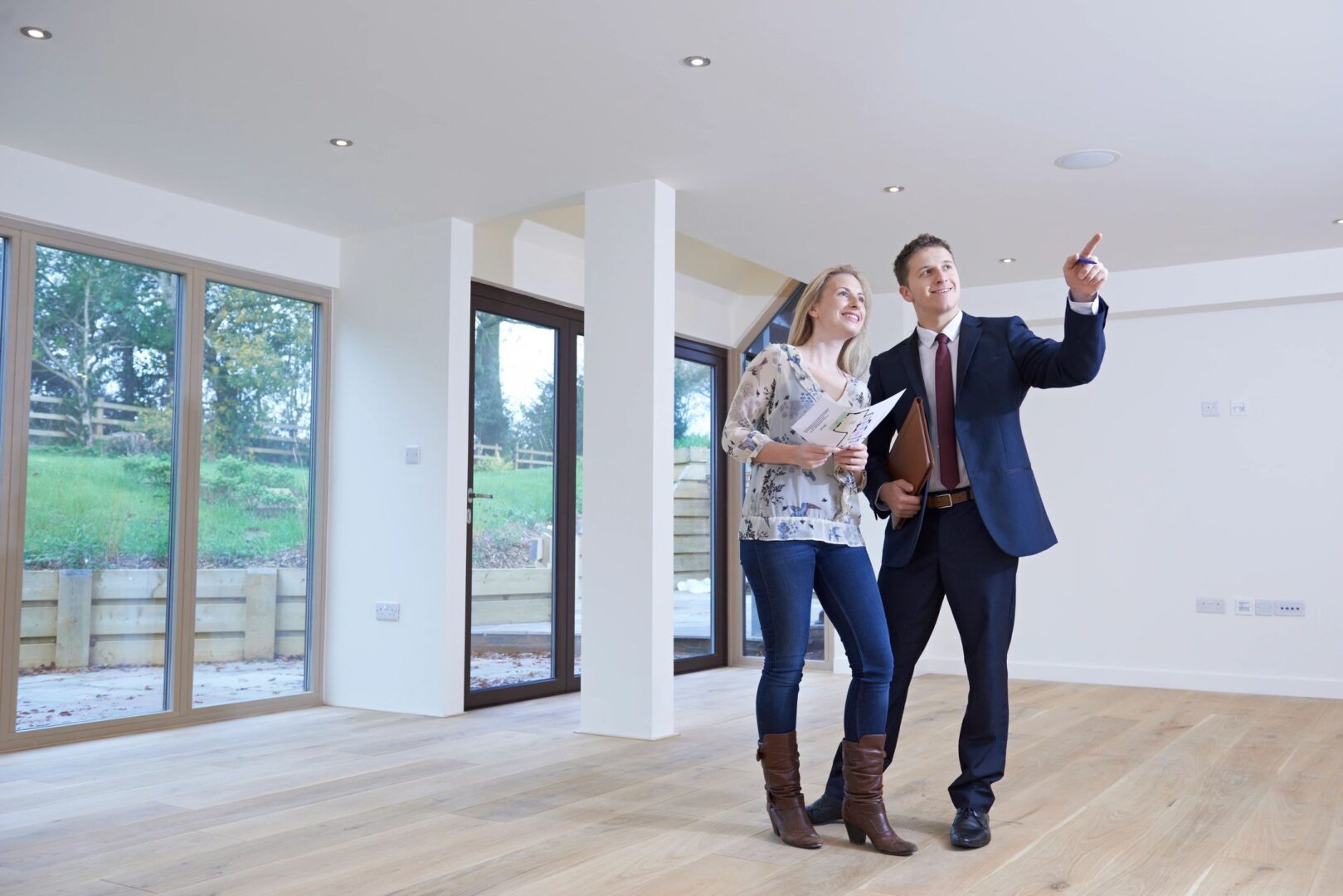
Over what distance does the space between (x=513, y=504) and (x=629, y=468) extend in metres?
1.32

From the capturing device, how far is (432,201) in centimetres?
502

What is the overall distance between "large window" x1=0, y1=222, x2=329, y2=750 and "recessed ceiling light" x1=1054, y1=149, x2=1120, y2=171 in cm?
354

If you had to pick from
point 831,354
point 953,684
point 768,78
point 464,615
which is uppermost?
point 768,78

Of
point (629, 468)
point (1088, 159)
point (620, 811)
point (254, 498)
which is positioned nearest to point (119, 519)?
point (254, 498)

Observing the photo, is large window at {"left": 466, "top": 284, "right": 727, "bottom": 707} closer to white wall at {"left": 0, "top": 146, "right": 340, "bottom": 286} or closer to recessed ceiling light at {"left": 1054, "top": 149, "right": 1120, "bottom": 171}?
white wall at {"left": 0, "top": 146, "right": 340, "bottom": 286}

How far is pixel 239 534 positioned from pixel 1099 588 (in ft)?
15.4

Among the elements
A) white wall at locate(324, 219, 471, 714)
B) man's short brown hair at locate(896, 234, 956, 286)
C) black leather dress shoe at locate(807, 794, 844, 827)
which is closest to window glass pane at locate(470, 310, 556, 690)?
white wall at locate(324, 219, 471, 714)

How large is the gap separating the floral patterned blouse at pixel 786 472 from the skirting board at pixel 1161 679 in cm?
358

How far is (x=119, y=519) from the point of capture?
15.3ft

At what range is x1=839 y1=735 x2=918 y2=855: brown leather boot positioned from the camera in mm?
2572

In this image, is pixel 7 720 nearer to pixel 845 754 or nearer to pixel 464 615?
pixel 464 615

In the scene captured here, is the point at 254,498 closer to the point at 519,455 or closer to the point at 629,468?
the point at 519,455

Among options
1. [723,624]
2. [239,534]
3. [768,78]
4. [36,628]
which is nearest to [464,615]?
[239,534]

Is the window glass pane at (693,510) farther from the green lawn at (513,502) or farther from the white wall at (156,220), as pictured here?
the white wall at (156,220)
